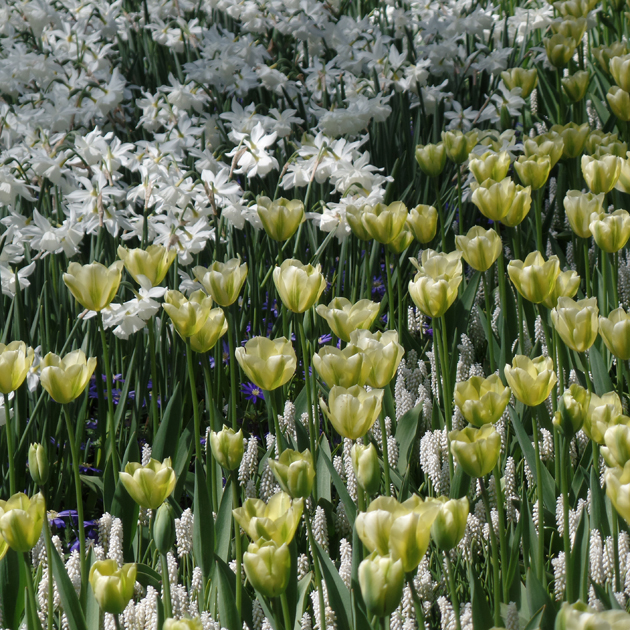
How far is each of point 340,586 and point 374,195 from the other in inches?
56.2

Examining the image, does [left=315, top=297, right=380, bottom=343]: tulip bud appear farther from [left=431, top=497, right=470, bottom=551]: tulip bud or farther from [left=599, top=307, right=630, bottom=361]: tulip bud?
[left=431, top=497, right=470, bottom=551]: tulip bud

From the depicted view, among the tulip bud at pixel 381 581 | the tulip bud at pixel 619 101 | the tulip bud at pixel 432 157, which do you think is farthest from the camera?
the tulip bud at pixel 619 101

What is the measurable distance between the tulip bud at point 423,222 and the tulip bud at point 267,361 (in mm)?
837

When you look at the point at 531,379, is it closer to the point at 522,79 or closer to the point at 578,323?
the point at 578,323

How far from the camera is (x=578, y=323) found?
1483 millimetres

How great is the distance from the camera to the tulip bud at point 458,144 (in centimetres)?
262

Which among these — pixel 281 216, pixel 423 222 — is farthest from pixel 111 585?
pixel 423 222

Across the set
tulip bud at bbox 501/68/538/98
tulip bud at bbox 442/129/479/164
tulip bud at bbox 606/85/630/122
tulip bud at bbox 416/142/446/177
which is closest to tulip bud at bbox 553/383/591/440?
tulip bud at bbox 416/142/446/177

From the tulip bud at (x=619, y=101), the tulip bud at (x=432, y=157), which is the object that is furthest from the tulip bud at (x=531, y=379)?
the tulip bud at (x=619, y=101)

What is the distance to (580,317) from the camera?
147 cm

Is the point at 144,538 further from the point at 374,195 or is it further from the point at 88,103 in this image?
the point at 88,103

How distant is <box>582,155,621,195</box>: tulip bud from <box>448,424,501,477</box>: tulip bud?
128cm

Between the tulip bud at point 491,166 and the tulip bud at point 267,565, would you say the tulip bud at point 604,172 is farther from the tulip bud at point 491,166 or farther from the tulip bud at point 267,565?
the tulip bud at point 267,565

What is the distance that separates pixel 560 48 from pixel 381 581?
11.2 feet
